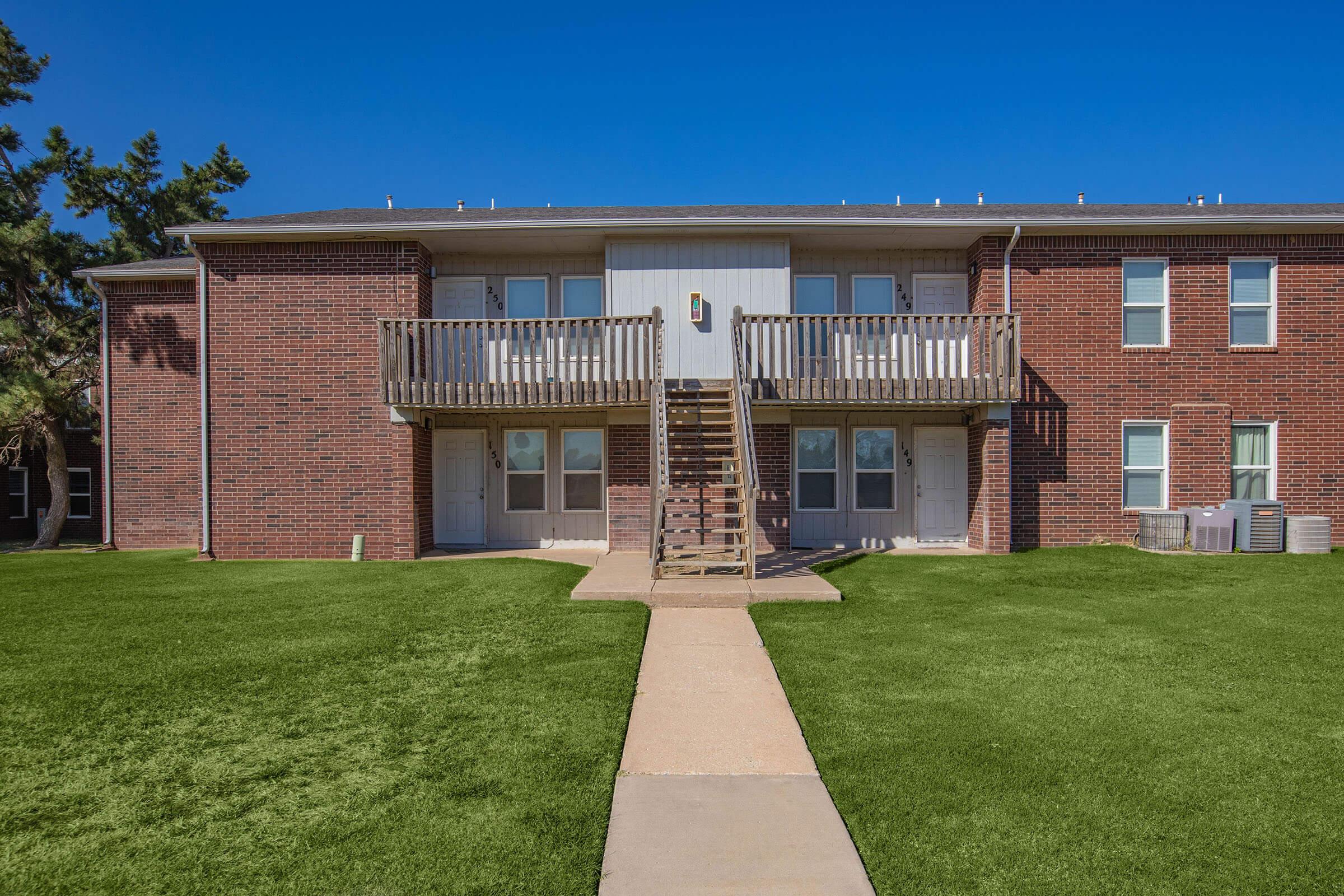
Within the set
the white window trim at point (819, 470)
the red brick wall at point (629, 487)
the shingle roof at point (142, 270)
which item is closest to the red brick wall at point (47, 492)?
the shingle roof at point (142, 270)

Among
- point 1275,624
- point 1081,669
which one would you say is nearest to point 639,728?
point 1081,669

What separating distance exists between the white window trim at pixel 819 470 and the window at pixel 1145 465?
4538 mm

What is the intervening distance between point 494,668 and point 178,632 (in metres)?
3.35

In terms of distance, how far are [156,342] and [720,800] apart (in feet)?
47.3

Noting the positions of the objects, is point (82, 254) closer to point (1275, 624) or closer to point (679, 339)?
point (679, 339)

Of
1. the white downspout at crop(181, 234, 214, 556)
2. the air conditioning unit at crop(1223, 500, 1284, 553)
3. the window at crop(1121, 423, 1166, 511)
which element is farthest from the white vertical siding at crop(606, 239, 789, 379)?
the air conditioning unit at crop(1223, 500, 1284, 553)

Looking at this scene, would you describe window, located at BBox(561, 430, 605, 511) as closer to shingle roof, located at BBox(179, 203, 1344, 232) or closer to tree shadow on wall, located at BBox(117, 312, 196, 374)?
shingle roof, located at BBox(179, 203, 1344, 232)

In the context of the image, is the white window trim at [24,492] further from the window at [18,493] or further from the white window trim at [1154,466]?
the white window trim at [1154,466]

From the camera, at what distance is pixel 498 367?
35.9 ft

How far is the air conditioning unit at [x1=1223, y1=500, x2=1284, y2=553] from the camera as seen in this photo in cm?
1072

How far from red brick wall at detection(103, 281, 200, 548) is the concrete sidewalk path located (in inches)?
465

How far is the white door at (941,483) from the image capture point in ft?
40.9

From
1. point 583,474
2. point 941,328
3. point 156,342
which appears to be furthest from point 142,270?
point 941,328

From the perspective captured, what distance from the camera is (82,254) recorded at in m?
16.8
